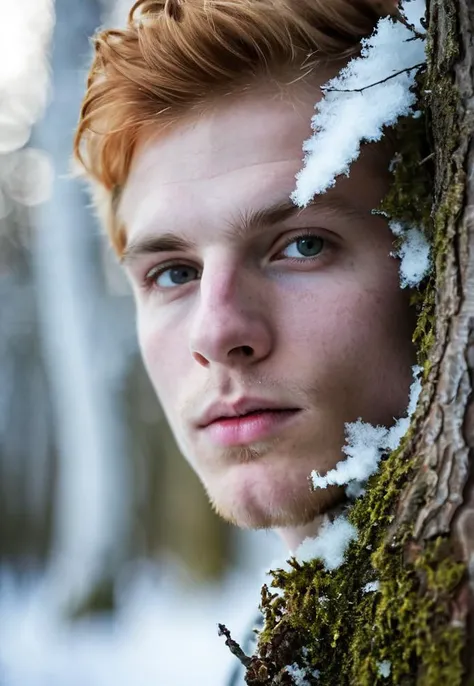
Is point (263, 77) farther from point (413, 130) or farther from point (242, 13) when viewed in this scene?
point (413, 130)

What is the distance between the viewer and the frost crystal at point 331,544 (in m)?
1.18

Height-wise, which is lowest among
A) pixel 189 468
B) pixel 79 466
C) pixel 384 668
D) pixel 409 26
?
pixel 384 668

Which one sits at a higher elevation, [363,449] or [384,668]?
[363,449]

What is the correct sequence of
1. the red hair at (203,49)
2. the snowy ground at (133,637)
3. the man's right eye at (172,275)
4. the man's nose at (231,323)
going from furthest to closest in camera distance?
the snowy ground at (133,637) → the man's right eye at (172,275) → the red hair at (203,49) → the man's nose at (231,323)

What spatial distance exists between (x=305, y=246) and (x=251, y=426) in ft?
1.31

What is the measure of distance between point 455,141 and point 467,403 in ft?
1.31

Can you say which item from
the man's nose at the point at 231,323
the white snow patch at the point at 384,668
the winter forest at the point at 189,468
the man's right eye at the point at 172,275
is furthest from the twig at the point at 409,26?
the white snow patch at the point at 384,668

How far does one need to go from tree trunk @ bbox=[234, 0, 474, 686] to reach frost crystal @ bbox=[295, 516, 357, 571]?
24 millimetres

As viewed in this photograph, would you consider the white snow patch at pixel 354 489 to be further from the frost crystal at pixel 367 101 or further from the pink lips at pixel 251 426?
the frost crystal at pixel 367 101

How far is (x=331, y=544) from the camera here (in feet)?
3.99

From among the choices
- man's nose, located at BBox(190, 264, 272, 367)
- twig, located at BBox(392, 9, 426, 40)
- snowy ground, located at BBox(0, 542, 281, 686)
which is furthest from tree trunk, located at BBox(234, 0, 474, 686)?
snowy ground, located at BBox(0, 542, 281, 686)

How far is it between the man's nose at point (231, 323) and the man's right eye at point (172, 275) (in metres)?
0.25

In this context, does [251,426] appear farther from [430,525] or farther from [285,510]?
[430,525]

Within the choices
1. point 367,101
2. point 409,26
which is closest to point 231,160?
point 367,101
